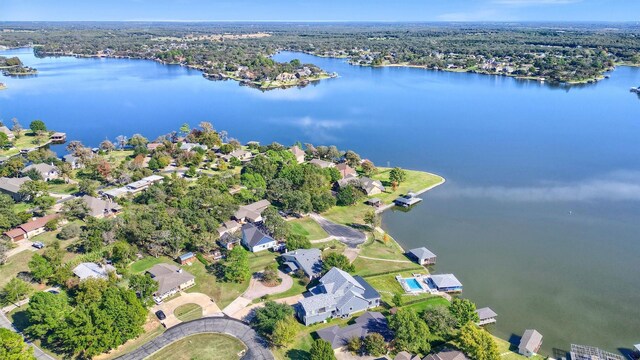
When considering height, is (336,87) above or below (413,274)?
above

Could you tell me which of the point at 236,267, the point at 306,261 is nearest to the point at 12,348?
the point at 236,267

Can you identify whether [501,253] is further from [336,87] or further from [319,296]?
[336,87]

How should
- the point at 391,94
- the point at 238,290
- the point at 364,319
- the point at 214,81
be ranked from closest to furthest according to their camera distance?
the point at 364,319
the point at 238,290
the point at 391,94
the point at 214,81

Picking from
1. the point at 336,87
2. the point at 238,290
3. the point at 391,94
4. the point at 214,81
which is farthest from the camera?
the point at 214,81

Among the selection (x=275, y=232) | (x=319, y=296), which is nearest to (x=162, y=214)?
(x=275, y=232)

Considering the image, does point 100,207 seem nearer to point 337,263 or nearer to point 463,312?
point 337,263

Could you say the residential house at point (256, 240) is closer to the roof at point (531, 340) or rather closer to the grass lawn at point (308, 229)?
the grass lawn at point (308, 229)
